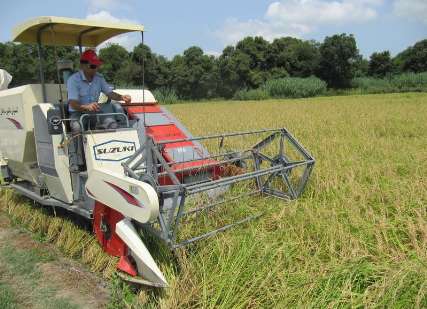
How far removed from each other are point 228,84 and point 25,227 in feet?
133

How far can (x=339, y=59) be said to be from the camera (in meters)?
44.1

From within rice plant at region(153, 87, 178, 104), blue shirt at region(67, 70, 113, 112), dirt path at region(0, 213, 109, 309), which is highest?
blue shirt at region(67, 70, 113, 112)

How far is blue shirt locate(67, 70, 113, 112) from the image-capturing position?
161 inches

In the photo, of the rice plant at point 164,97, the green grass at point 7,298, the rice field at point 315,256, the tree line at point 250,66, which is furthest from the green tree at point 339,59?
the green grass at point 7,298

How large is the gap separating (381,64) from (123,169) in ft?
176

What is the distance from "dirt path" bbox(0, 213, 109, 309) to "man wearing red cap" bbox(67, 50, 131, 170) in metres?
0.97

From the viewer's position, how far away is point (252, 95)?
3647 cm

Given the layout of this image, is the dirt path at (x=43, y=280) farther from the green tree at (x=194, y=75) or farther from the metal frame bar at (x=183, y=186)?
the green tree at (x=194, y=75)

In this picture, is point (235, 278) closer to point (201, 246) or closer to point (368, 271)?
point (201, 246)

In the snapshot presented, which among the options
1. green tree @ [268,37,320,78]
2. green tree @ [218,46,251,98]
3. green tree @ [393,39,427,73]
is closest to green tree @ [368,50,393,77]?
green tree @ [393,39,427,73]

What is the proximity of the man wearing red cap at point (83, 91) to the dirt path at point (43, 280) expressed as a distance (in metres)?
0.97

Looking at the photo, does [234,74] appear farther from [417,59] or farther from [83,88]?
[83,88]

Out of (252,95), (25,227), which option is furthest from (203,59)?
(25,227)

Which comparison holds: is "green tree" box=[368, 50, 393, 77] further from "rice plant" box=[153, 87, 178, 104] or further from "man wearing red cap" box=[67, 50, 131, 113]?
"man wearing red cap" box=[67, 50, 131, 113]
